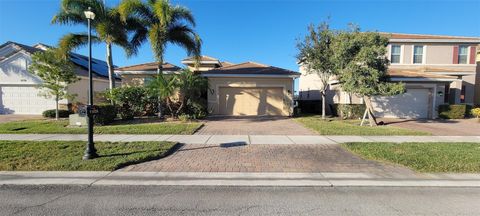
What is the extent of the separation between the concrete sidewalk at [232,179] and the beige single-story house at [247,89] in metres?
11.8

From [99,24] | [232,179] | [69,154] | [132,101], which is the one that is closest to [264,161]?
[232,179]

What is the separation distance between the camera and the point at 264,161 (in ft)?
20.6

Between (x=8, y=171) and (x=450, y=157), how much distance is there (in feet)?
35.4

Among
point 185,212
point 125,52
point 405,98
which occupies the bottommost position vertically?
point 185,212

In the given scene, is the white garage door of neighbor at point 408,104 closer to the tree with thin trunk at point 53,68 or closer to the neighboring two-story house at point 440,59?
the neighboring two-story house at point 440,59

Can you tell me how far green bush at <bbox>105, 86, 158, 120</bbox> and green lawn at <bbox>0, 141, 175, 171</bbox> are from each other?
663 cm

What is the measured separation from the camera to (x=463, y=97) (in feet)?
68.4

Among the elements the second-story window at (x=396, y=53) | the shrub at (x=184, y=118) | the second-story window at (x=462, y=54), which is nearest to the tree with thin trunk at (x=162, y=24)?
the shrub at (x=184, y=118)

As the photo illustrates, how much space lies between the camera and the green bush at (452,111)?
16.4 m

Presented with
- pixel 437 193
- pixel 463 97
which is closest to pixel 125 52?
pixel 437 193

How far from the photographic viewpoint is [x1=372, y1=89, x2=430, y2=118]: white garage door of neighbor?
55.2 ft

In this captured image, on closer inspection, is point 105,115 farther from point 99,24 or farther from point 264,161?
point 264,161

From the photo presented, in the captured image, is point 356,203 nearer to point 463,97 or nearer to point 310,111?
point 310,111

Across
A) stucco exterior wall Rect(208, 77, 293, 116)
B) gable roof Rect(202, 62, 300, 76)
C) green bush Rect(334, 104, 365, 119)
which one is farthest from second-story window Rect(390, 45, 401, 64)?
stucco exterior wall Rect(208, 77, 293, 116)
